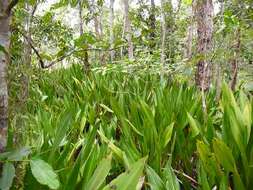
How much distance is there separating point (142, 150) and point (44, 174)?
122 cm

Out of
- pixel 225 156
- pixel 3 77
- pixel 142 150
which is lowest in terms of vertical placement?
pixel 142 150

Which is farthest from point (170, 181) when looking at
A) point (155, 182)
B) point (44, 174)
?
point (44, 174)

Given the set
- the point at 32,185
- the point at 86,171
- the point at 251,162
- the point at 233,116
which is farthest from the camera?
the point at 233,116

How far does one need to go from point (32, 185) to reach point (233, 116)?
94 centimetres

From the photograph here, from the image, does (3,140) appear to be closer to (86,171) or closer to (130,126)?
(86,171)

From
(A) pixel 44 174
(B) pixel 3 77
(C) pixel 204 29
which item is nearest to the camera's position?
(A) pixel 44 174

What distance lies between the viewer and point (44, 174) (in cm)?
92

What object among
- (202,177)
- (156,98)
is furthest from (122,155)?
(156,98)

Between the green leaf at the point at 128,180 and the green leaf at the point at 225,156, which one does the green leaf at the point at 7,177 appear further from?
the green leaf at the point at 225,156

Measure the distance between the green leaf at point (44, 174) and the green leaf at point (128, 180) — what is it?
0.97 ft

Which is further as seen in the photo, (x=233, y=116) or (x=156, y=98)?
(x=156, y=98)

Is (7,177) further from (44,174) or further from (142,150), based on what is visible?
(142,150)

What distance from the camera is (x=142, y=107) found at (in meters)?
2.24

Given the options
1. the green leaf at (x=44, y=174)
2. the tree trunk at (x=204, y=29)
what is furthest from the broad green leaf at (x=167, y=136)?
the tree trunk at (x=204, y=29)
